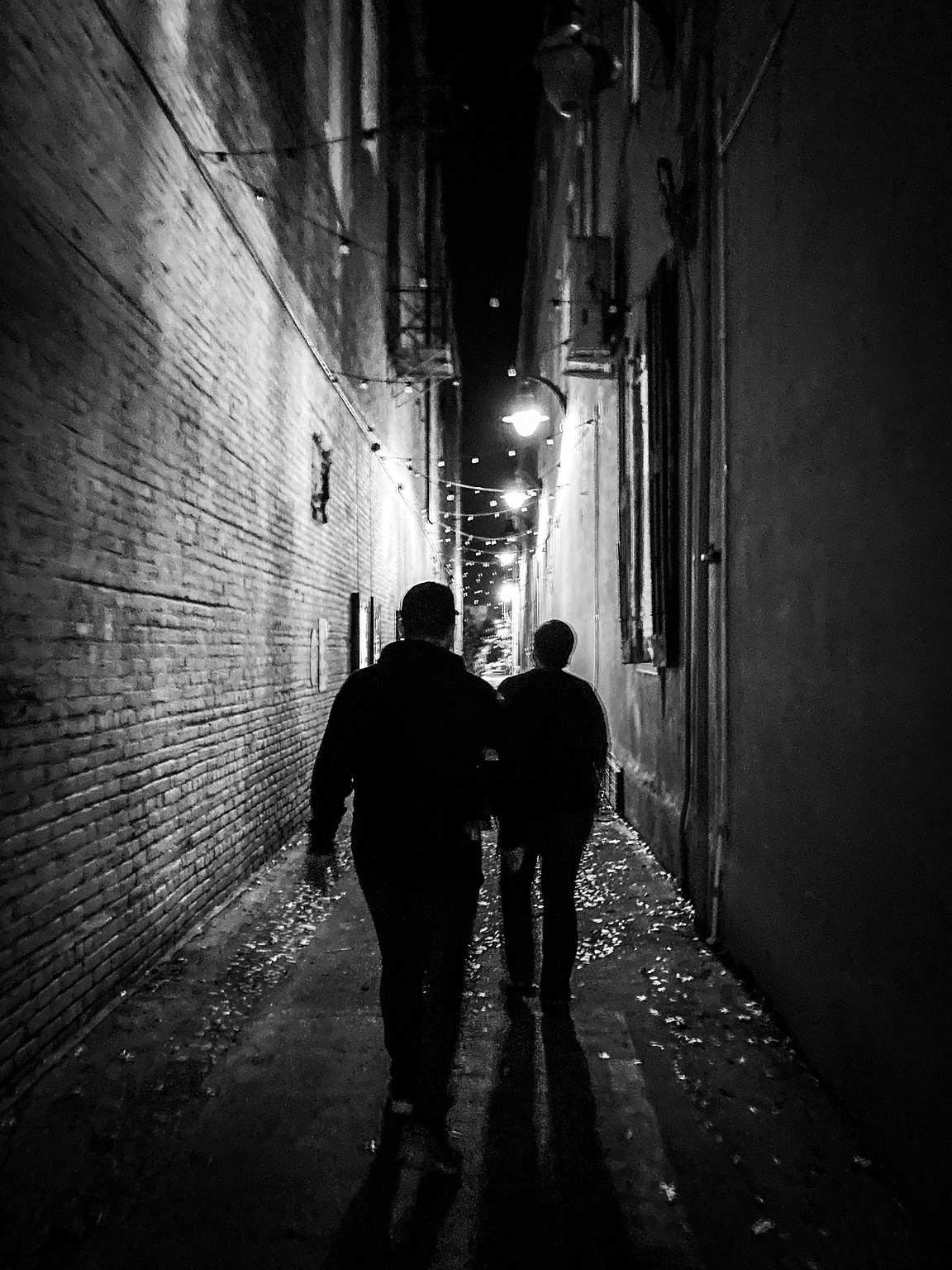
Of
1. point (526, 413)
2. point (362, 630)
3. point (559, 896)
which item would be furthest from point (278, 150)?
point (559, 896)

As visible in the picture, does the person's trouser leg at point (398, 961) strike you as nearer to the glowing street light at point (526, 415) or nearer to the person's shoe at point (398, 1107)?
the person's shoe at point (398, 1107)

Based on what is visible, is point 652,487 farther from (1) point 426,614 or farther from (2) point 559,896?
(1) point 426,614

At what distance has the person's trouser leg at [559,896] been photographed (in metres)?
4.12

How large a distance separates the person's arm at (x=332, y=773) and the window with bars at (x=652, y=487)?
4.05 metres

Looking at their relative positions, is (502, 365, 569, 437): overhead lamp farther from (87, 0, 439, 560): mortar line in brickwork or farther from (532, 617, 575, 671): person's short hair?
(532, 617, 575, 671): person's short hair

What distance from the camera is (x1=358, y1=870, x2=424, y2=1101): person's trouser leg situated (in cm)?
298

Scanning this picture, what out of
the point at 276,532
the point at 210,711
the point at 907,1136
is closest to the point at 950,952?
the point at 907,1136

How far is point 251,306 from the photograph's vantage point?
269 inches

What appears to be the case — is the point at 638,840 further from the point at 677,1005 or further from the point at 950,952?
the point at 950,952

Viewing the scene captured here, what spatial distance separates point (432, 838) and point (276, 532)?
5378 mm

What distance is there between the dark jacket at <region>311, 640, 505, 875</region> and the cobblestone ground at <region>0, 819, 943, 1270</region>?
1081mm

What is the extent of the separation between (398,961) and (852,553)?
2.33 metres

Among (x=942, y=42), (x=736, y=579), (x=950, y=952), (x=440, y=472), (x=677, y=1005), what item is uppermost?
(x=440, y=472)

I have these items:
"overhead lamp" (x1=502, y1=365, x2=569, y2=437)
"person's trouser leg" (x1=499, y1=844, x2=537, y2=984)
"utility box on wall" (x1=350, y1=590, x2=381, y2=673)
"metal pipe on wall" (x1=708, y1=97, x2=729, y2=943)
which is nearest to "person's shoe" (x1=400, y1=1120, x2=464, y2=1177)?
"person's trouser leg" (x1=499, y1=844, x2=537, y2=984)
